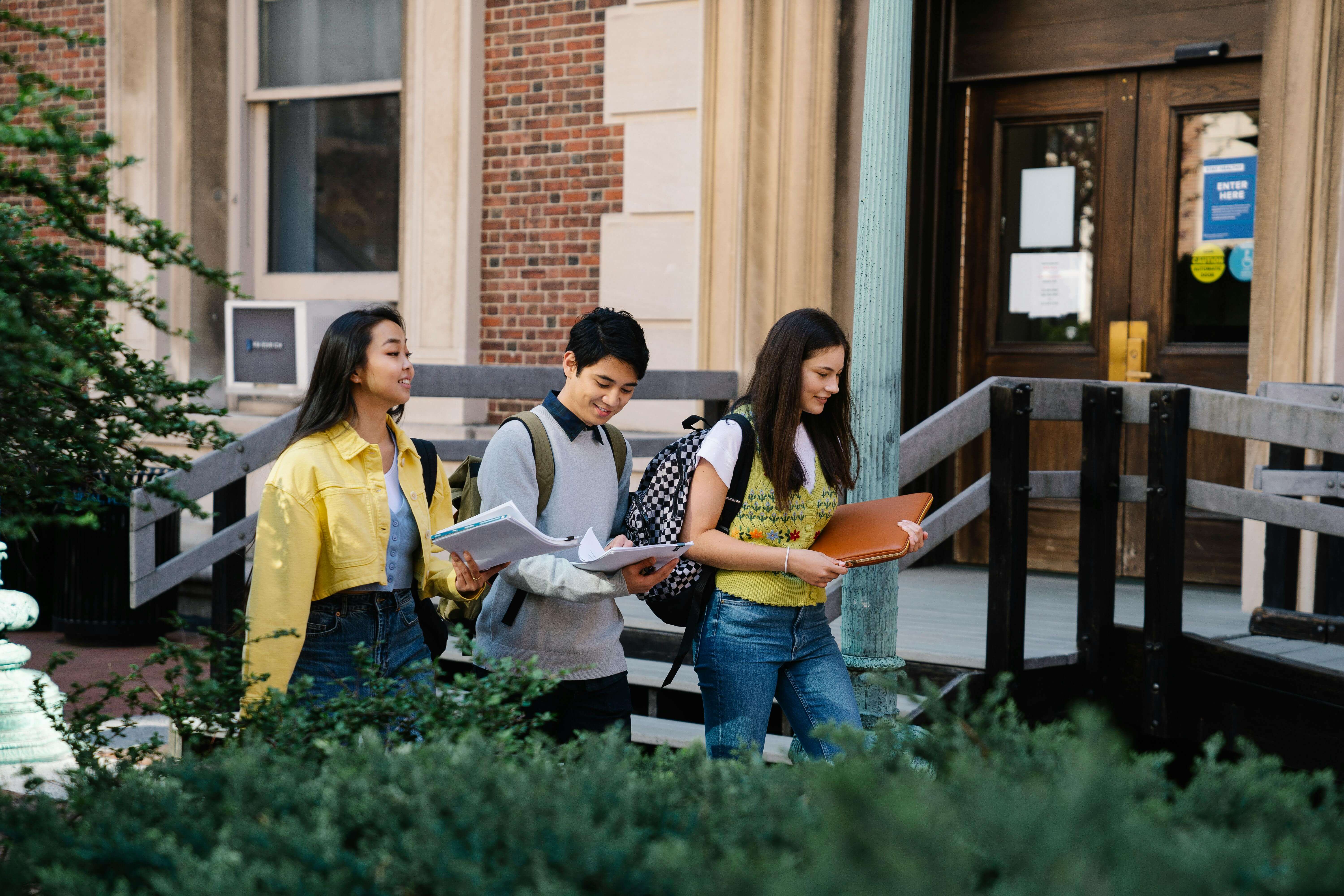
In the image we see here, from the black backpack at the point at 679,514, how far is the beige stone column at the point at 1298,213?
361 cm

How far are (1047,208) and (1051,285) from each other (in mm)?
429

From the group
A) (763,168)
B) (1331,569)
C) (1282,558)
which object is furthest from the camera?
(763,168)

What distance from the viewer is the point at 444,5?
8.58m

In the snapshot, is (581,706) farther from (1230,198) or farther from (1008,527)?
(1230,198)

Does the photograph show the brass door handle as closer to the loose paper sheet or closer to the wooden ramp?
the loose paper sheet

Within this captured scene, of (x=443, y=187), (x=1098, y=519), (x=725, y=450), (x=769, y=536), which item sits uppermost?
(x=443, y=187)

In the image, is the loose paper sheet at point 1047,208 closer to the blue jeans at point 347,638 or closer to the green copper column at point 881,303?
the green copper column at point 881,303

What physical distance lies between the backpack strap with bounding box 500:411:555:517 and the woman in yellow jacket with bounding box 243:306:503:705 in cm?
24

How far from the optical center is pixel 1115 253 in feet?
23.4

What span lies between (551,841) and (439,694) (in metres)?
Answer: 1.12

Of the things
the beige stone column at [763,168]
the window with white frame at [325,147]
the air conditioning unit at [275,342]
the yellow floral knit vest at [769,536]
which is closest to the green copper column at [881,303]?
the yellow floral knit vest at [769,536]

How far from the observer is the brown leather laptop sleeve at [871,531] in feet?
11.5

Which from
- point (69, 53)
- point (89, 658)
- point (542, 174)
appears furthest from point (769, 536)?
point (69, 53)

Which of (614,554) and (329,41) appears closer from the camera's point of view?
(614,554)
